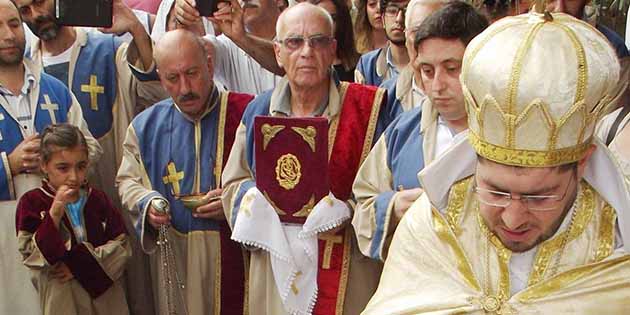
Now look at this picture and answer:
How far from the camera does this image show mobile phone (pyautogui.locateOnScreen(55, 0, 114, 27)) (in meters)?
5.52

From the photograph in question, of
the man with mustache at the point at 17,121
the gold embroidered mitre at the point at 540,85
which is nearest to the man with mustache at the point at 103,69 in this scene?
the man with mustache at the point at 17,121

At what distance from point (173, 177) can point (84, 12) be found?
1123 mm

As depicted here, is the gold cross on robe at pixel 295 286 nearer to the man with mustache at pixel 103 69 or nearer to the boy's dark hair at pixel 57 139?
the boy's dark hair at pixel 57 139

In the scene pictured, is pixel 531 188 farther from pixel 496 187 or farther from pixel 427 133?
pixel 427 133

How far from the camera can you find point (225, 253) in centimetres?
527

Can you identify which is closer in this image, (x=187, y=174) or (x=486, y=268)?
(x=486, y=268)

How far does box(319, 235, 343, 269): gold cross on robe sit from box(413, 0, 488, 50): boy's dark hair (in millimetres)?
1055

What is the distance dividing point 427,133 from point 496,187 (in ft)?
4.52

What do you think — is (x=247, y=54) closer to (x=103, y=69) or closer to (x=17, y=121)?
(x=103, y=69)

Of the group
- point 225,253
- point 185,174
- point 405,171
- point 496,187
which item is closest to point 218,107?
point 185,174

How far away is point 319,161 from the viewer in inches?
172

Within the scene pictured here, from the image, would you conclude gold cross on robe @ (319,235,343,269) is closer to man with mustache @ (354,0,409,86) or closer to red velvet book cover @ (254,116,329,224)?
red velvet book cover @ (254,116,329,224)

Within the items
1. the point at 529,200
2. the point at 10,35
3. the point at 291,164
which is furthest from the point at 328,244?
the point at 10,35

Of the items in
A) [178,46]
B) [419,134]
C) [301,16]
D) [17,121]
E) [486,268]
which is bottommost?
[17,121]
